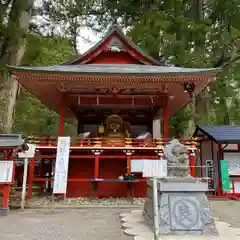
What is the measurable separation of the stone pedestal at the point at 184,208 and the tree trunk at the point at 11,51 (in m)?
10.8

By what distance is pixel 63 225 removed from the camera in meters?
6.51

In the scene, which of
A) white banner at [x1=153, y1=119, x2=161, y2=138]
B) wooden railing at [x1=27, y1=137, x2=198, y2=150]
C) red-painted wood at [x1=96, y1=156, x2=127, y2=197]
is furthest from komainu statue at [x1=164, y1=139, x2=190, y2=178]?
white banner at [x1=153, y1=119, x2=161, y2=138]

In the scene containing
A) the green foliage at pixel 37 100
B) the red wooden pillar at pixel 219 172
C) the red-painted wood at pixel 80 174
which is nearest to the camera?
the red-painted wood at pixel 80 174

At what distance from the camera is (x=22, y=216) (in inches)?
301

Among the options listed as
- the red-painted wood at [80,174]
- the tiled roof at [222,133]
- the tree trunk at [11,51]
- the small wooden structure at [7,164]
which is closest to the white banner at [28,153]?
the small wooden structure at [7,164]

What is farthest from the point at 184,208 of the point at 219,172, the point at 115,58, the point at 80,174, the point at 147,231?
the point at 115,58

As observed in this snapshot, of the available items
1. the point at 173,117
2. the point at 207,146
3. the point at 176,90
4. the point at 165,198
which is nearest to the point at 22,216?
the point at 165,198

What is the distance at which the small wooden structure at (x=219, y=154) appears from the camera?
462 inches

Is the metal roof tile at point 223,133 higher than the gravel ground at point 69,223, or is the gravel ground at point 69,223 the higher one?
the metal roof tile at point 223,133

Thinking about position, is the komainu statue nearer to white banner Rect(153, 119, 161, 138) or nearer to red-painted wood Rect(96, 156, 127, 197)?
red-painted wood Rect(96, 156, 127, 197)

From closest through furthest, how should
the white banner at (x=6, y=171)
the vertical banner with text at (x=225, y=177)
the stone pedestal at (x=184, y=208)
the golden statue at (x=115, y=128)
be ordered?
the stone pedestal at (x=184, y=208), the white banner at (x=6, y=171), the vertical banner with text at (x=225, y=177), the golden statue at (x=115, y=128)

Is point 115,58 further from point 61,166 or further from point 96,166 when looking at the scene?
point 61,166

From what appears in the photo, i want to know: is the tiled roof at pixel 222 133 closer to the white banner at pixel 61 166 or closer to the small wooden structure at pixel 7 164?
the white banner at pixel 61 166

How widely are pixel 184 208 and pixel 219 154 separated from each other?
7.34 metres
